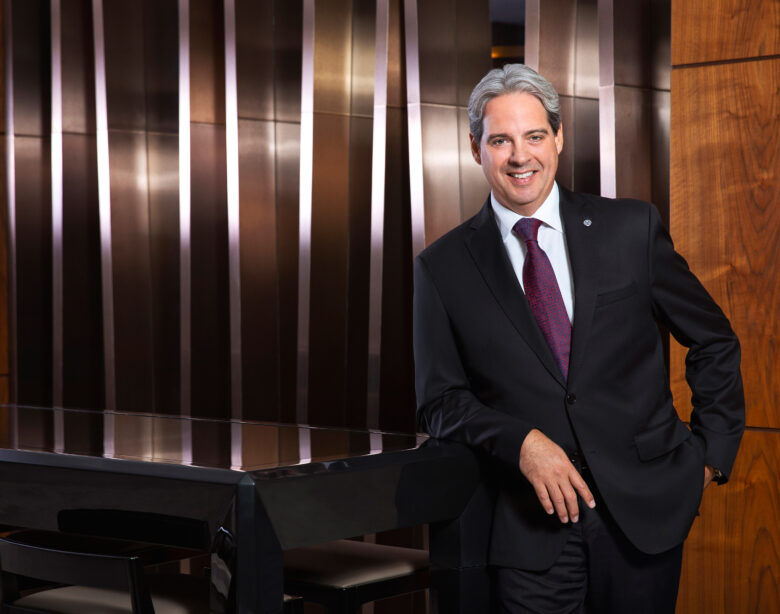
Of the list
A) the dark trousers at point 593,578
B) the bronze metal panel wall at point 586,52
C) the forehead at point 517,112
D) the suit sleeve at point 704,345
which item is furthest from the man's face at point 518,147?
the bronze metal panel wall at point 586,52

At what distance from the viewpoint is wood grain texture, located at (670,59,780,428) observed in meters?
2.90

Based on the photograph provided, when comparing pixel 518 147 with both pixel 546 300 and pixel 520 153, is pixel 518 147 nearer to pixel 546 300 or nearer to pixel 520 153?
pixel 520 153

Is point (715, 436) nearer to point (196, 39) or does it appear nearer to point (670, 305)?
point (670, 305)

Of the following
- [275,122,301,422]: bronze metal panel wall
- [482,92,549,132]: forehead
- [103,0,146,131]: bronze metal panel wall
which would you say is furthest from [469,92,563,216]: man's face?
[103,0,146,131]: bronze metal panel wall


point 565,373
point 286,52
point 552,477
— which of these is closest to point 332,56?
point 286,52

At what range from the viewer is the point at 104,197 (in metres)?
5.29

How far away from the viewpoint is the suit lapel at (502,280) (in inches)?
77.3

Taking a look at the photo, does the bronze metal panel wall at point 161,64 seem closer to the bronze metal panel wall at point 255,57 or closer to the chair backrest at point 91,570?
the bronze metal panel wall at point 255,57

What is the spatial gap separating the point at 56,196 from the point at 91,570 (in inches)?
158

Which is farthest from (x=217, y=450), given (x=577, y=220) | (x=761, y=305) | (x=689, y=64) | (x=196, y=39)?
(x=196, y=39)

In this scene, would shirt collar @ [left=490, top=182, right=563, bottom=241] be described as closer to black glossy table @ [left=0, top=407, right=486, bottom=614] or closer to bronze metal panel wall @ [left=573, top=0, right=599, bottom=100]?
black glossy table @ [left=0, top=407, right=486, bottom=614]

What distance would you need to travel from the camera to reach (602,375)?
6.40 ft

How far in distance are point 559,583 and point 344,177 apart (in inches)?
117

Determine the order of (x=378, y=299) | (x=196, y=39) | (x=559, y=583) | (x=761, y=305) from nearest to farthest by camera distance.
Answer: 1. (x=559, y=583)
2. (x=761, y=305)
3. (x=378, y=299)
4. (x=196, y=39)
